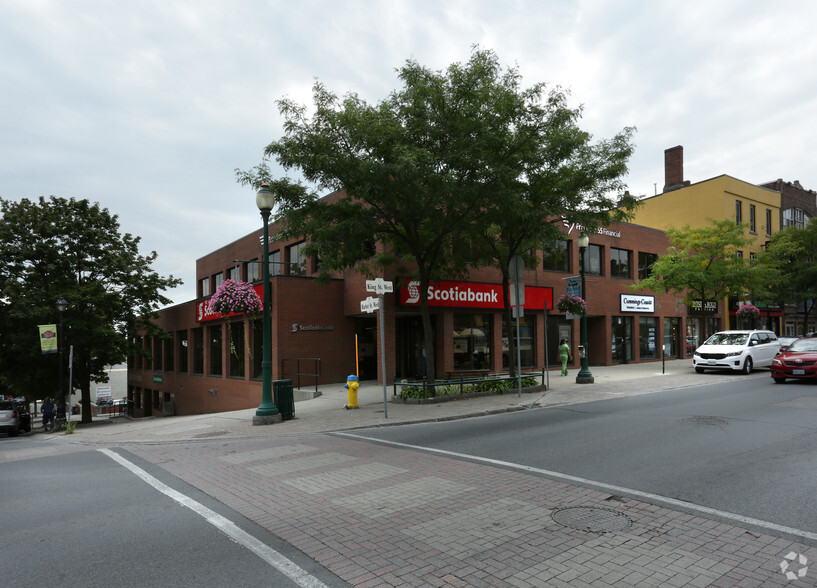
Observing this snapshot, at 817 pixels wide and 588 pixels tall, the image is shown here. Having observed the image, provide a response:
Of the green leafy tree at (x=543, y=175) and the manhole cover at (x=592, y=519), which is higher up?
the green leafy tree at (x=543, y=175)

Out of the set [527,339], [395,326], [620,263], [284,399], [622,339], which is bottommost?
[284,399]

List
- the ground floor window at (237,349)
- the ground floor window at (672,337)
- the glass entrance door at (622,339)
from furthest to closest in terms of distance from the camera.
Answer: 1. the ground floor window at (672,337)
2. the glass entrance door at (622,339)
3. the ground floor window at (237,349)

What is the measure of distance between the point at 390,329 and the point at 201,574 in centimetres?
1683

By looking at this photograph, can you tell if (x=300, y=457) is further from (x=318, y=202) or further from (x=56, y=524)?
(x=318, y=202)

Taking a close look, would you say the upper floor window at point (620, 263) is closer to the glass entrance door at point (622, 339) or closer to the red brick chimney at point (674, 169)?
the glass entrance door at point (622, 339)

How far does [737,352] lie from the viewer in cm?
2098

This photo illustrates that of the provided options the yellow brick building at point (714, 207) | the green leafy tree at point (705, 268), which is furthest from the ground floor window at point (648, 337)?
the green leafy tree at point (705, 268)

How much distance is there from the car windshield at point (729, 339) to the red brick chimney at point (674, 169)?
23385 millimetres

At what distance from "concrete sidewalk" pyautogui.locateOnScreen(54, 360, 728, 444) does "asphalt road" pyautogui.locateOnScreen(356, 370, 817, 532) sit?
2.94 feet

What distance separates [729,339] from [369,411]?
16858 millimetres

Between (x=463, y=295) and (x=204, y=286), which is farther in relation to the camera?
(x=204, y=286)

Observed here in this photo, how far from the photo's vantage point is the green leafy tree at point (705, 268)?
2525cm

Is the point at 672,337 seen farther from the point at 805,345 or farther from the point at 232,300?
the point at 232,300

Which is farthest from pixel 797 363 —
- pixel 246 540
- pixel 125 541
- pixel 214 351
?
pixel 214 351
